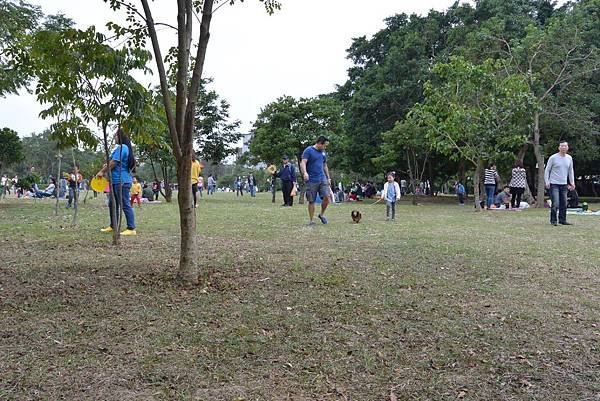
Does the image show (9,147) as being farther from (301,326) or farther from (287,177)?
(301,326)

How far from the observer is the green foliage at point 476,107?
52.7 feet

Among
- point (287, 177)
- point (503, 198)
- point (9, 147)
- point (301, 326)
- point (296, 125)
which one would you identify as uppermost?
point (296, 125)

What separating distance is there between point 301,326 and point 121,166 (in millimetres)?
4718

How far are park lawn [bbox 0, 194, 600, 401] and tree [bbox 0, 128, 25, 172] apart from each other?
673 inches

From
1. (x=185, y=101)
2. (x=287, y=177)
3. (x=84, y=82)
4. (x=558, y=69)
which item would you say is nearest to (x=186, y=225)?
(x=185, y=101)

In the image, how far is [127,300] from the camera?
4.01m

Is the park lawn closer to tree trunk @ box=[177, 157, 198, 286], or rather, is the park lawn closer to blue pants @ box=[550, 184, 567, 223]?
tree trunk @ box=[177, 157, 198, 286]

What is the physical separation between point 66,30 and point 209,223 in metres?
6.07

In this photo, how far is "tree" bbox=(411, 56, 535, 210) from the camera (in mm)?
16062

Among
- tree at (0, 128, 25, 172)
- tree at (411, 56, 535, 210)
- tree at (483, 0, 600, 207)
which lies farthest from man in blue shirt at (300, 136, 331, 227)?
tree at (0, 128, 25, 172)

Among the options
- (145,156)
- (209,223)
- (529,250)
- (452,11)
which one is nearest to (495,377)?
(529,250)

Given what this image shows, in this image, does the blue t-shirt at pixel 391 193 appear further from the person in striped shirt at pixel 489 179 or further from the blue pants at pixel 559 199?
the person in striped shirt at pixel 489 179

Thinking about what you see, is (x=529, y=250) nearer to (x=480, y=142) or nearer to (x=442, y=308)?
(x=442, y=308)

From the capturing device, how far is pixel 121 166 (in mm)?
7234
